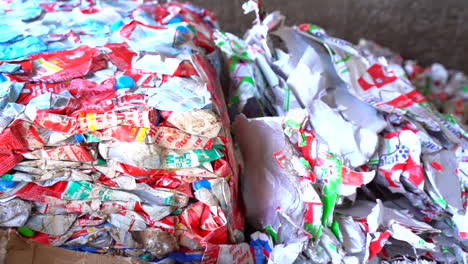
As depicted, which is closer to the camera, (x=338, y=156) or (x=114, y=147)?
(x=114, y=147)

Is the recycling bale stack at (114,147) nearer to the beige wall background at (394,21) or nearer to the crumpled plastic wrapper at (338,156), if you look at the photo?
the crumpled plastic wrapper at (338,156)

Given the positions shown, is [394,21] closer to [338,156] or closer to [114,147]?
[338,156]

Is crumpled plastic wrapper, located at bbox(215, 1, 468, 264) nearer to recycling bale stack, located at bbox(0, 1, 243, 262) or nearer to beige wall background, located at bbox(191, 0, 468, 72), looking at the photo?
recycling bale stack, located at bbox(0, 1, 243, 262)

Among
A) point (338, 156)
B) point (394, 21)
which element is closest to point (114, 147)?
point (338, 156)

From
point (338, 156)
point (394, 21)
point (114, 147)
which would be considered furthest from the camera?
point (394, 21)

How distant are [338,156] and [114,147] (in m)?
0.45

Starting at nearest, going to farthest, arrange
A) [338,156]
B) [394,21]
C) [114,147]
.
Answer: [114,147], [338,156], [394,21]

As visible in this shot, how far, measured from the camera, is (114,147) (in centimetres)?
76

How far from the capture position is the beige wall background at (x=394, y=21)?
1.74 metres

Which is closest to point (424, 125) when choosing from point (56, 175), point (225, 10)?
point (56, 175)

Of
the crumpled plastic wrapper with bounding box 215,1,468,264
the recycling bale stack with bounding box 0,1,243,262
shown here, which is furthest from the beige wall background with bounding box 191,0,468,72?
the recycling bale stack with bounding box 0,1,243,262

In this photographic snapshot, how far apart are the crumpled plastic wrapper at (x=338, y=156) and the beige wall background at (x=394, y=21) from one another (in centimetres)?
64

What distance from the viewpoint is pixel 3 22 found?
0.99 meters

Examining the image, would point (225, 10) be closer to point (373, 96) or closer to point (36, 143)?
point (373, 96)
